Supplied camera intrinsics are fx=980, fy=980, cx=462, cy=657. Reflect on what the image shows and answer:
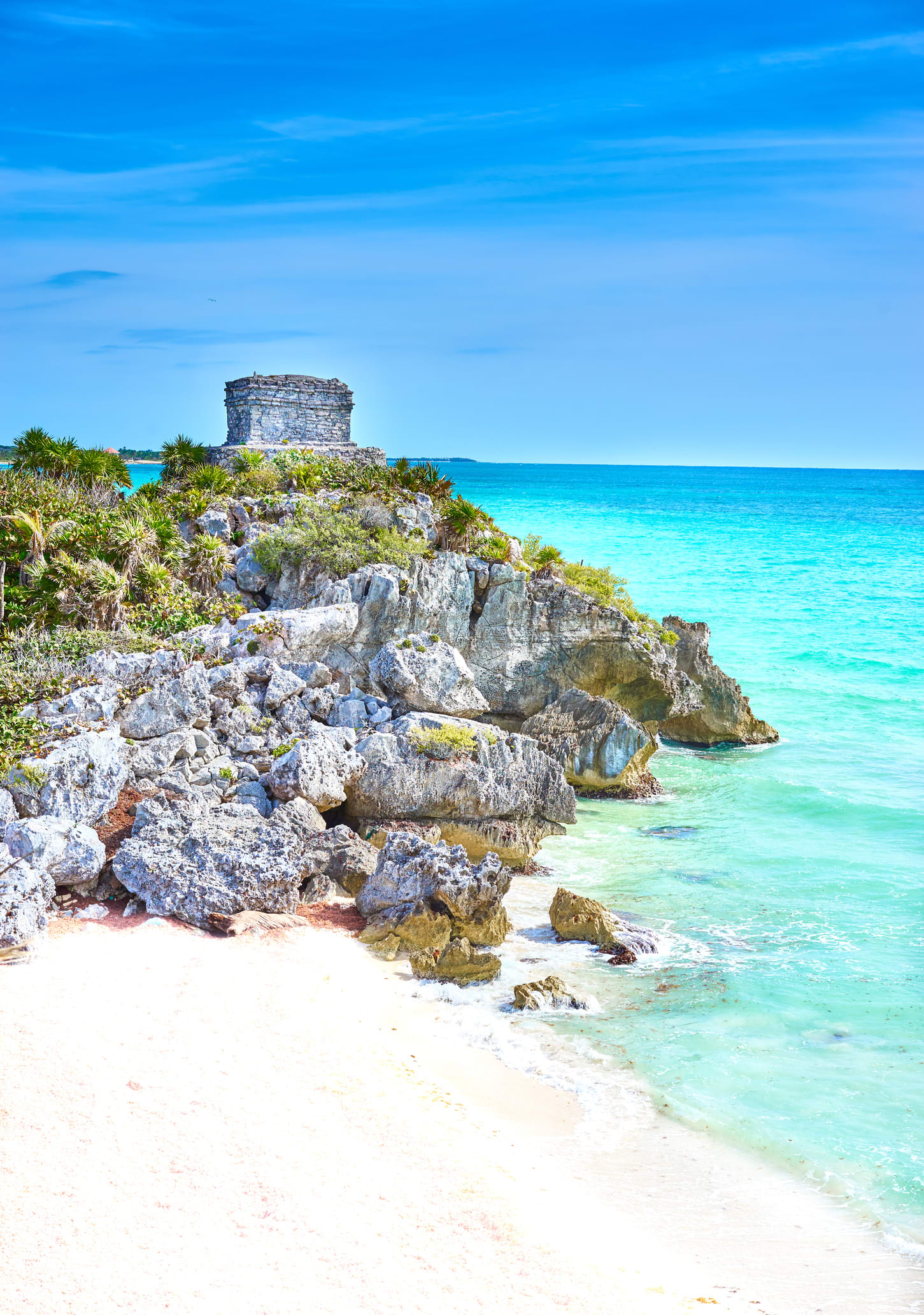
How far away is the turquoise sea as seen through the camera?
29.7 feet

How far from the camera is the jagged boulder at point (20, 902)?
420 inches

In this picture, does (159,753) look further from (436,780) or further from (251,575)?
(251,575)

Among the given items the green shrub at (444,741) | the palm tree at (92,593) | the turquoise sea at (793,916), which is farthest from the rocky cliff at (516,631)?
the green shrub at (444,741)

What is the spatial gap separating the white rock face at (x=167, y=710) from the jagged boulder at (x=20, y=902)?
3.11 meters

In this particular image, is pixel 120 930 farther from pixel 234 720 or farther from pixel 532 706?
pixel 532 706

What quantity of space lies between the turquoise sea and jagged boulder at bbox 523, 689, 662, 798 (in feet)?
1.86

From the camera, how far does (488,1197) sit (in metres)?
7.47

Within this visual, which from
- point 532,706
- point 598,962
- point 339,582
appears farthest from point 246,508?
point 598,962

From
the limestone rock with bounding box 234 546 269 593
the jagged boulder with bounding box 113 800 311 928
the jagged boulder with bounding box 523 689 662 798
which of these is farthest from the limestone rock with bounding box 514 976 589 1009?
the limestone rock with bounding box 234 546 269 593

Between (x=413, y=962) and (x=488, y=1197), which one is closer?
(x=488, y=1197)

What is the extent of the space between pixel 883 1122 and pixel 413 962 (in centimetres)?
500

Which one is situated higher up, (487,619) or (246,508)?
(246,508)

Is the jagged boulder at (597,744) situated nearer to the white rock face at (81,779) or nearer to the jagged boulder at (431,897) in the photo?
the jagged boulder at (431,897)

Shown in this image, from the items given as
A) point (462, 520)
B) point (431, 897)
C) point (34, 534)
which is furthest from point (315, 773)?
point (462, 520)
